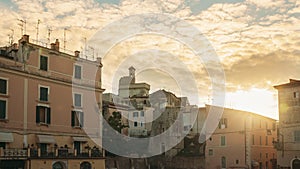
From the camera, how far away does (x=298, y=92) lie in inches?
1721

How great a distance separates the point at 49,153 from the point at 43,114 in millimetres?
3586

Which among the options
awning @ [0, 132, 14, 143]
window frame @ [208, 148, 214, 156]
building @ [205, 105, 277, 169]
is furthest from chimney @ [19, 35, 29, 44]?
window frame @ [208, 148, 214, 156]

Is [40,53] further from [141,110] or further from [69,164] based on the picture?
[141,110]

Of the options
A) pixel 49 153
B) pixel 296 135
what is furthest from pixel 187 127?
pixel 49 153

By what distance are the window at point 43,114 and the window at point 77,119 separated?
316cm

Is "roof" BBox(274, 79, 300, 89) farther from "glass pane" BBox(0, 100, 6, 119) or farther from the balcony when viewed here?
"glass pane" BBox(0, 100, 6, 119)

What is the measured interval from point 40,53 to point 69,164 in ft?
31.1

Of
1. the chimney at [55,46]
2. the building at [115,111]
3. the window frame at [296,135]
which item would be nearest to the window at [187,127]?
the building at [115,111]

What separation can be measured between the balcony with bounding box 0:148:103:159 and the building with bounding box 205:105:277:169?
17.6 m

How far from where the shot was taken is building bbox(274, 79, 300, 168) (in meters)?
43.7

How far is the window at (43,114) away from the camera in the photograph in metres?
37.2

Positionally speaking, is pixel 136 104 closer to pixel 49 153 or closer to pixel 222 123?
pixel 222 123

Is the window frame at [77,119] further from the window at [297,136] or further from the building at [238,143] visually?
the window at [297,136]

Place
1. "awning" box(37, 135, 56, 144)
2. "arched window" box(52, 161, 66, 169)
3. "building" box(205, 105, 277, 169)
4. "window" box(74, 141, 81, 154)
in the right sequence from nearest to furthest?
"arched window" box(52, 161, 66, 169) → "awning" box(37, 135, 56, 144) → "window" box(74, 141, 81, 154) → "building" box(205, 105, 277, 169)
